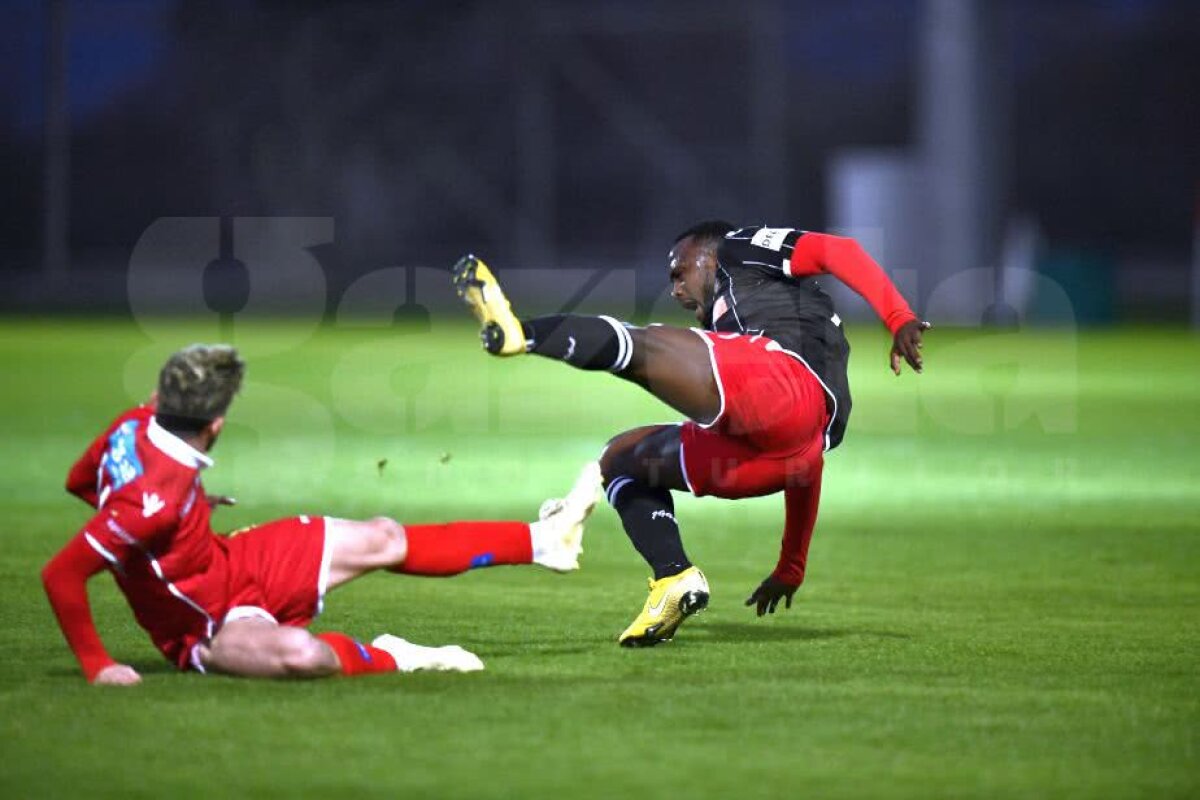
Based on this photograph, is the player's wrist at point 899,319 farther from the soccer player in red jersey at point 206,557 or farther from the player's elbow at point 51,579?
the player's elbow at point 51,579

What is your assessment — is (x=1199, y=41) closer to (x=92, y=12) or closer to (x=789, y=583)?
(x=92, y=12)

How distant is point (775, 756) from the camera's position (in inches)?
205

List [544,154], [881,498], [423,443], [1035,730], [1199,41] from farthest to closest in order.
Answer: [1199,41], [544,154], [423,443], [881,498], [1035,730]

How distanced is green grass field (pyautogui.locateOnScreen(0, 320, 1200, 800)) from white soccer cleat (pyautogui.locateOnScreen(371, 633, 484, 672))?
113 mm

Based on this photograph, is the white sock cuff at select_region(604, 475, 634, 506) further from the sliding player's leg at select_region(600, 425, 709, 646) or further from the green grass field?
the green grass field

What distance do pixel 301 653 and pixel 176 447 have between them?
0.70 metres

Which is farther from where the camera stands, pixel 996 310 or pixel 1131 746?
pixel 996 310

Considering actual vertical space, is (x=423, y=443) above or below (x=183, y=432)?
below

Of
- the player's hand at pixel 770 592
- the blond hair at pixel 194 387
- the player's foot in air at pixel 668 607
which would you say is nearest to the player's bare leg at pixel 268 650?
the blond hair at pixel 194 387

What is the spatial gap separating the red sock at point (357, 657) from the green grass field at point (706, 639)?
125 millimetres

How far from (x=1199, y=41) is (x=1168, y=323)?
1556 centimetres

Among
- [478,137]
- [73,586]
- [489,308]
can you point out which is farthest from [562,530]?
[478,137]

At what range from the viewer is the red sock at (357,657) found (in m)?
6.17

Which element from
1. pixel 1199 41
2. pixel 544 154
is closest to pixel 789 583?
pixel 544 154
